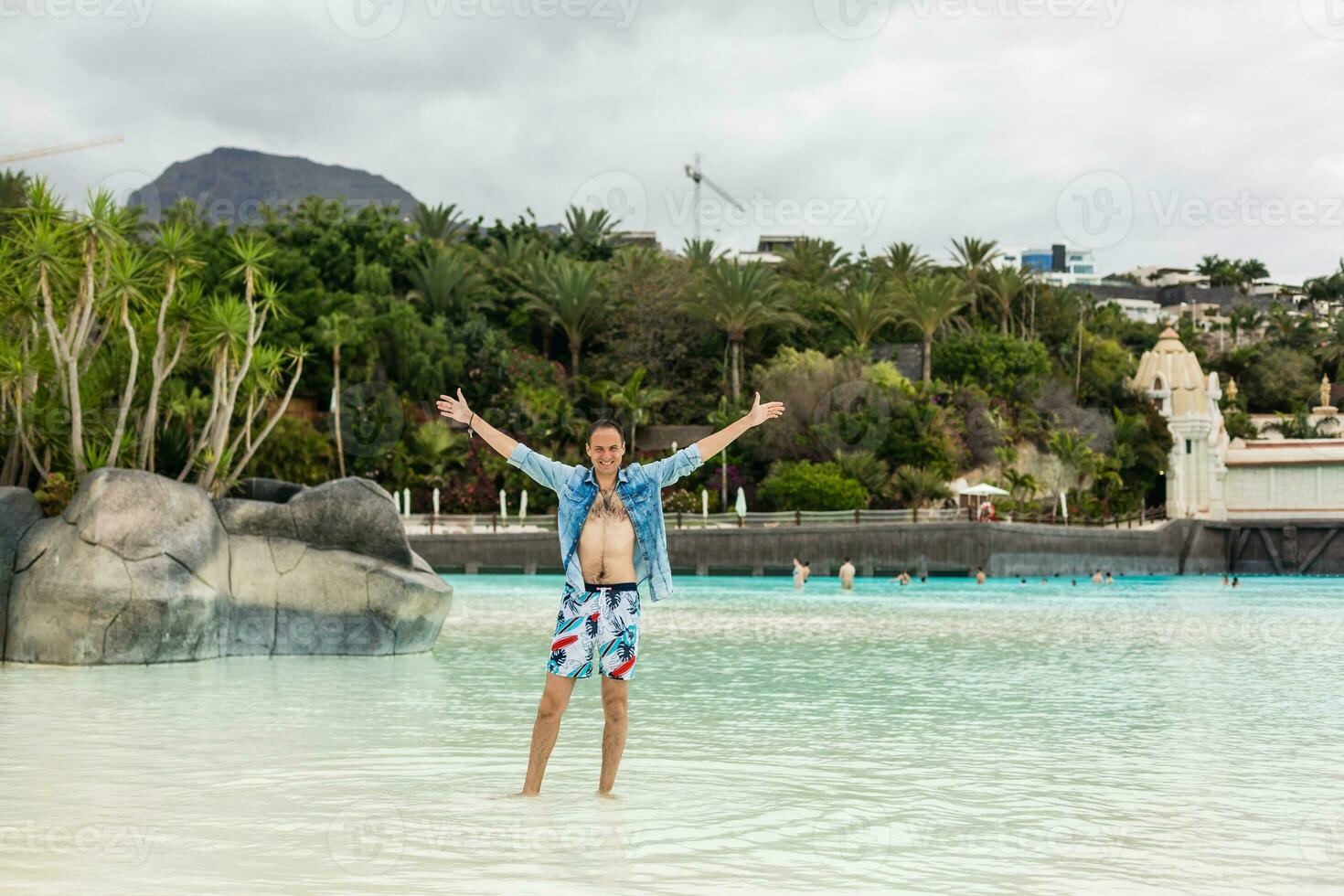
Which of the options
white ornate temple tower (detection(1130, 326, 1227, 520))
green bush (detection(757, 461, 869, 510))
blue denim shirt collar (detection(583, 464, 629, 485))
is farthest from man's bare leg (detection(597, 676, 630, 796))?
white ornate temple tower (detection(1130, 326, 1227, 520))

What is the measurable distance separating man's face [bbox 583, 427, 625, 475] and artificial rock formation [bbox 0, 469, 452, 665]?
8.71 metres

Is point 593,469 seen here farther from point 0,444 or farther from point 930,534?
point 930,534

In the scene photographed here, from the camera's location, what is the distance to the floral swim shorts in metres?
6.64

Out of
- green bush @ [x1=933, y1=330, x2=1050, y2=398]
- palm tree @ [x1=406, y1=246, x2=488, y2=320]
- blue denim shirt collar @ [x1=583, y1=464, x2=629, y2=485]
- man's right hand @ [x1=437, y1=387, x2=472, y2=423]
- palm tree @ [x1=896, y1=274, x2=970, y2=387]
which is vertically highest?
palm tree @ [x1=406, y1=246, x2=488, y2=320]

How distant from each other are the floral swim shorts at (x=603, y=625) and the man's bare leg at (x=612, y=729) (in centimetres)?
12

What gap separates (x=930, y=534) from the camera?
42.9m

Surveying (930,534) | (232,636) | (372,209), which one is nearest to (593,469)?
(232,636)

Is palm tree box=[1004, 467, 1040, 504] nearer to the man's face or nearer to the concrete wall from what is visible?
the concrete wall

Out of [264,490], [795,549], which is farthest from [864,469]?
[264,490]

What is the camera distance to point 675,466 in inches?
271

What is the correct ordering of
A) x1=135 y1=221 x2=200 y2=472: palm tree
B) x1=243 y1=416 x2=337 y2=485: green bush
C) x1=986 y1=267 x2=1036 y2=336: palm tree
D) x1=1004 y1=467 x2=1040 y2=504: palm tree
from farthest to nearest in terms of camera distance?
x1=986 y1=267 x2=1036 y2=336: palm tree → x1=1004 y1=467 x2=1040 y2=504: palm tree → x1=243 y1=416 x2=337 y2=485: green bush → x1=135 y1=221 x2=200 y2=472: palm tree

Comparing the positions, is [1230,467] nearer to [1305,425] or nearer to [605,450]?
[1305,425]

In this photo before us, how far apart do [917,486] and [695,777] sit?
42.5m

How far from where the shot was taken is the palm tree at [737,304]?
56.8m
